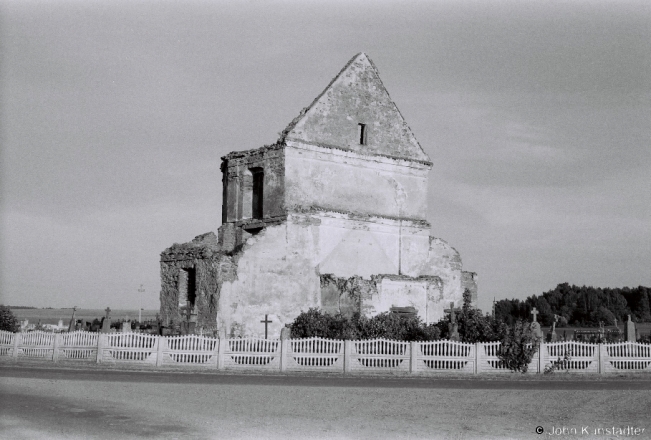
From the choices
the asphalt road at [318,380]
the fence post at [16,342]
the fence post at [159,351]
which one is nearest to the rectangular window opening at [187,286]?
the fence post at [16,342]

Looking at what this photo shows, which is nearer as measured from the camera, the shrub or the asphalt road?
the asphalt road

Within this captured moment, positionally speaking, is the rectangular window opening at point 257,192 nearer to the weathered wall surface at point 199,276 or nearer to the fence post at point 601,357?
the weathered wall surface at point 199,276

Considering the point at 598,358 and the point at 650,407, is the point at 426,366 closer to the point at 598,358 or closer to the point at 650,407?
the point at 598,358

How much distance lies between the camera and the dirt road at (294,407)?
13805mm

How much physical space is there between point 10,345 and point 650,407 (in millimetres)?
19627

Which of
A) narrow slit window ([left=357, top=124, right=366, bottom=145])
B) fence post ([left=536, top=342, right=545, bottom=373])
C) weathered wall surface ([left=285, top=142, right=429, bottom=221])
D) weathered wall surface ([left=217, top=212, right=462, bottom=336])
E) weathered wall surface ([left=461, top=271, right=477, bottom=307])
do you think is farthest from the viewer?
weathered wall surface ([left=461, top=271, right=477, bottom=307])

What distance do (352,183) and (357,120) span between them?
107 inches

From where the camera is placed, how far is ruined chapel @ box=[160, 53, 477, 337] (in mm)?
32781

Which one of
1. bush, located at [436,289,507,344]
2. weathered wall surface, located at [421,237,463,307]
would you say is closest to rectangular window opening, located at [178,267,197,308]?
bush, located at [436,289,507,344]

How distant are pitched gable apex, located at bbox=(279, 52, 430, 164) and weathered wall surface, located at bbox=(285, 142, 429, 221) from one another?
1.48 feet

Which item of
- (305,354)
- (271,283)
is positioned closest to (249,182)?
(271,283)

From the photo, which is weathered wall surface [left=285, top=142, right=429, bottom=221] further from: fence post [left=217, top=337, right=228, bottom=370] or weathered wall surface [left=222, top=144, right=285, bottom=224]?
fence post [left=217, top=337, right=228, bottom=370]

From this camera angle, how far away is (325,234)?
35.6 metres

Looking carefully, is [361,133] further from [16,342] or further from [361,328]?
[16,342]
